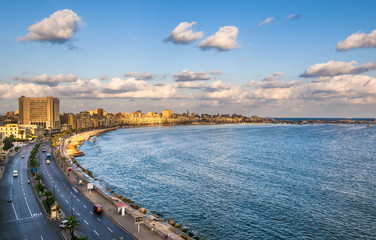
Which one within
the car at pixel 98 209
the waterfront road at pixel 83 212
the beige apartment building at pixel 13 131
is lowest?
the waterfront road at pixel 83 212

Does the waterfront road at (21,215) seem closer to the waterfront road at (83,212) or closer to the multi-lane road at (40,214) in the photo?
the multi-lane road at (40,214)

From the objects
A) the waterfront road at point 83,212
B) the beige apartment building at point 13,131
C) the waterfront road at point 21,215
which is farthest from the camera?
the beige apartment building at point 13,131

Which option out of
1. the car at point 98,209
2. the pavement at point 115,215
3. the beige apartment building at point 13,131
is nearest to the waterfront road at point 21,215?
the car at point 98,209

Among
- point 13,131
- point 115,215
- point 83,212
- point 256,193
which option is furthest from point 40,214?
point 13,131

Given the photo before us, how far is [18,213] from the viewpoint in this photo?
127 ft

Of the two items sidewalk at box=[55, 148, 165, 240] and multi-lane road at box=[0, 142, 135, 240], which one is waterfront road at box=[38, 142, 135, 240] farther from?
sidewalk at box=[55, 148, 165, 240]

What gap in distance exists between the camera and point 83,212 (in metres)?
39.7

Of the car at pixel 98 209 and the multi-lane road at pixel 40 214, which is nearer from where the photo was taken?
the multi-lane road at pixel 40 214

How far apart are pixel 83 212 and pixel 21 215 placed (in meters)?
8.47

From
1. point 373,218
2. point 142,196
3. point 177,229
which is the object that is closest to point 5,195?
point 142,196

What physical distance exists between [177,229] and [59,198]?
74.1 ft

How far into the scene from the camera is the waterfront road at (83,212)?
32.6 meters

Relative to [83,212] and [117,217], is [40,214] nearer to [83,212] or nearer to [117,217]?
[83,212]

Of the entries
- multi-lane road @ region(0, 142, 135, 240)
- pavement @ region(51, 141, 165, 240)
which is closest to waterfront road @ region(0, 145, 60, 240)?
multi-lane road @ region(0, 142, 135, 240)
